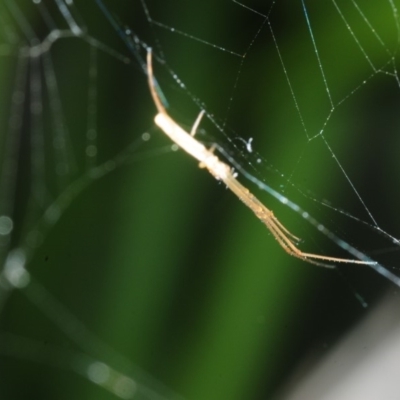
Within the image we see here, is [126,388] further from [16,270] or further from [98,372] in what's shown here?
[16,270]

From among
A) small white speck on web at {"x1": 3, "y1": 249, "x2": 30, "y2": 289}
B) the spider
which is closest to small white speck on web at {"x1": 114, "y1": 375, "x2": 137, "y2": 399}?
small white speck on web at {"x1": 3, "y1": 249, "x2": 30, "y2": 289}

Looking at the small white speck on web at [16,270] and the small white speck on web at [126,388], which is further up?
the small white speck on web at [16,270]

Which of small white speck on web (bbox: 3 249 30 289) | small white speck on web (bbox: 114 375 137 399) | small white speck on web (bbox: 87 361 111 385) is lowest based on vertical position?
small white speck on web (bbox: 114 375 137 399)

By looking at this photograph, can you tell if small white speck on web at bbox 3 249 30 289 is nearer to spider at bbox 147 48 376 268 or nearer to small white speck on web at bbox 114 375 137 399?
small white speck on web at bbox 114 375 137 399

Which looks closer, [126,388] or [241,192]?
[241,192]

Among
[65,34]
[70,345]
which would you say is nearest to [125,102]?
[65,34]

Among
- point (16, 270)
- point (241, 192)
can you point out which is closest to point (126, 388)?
point (16, 270)

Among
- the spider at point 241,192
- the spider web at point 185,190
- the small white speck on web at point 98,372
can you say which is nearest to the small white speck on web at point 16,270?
the spider web at point 185,190

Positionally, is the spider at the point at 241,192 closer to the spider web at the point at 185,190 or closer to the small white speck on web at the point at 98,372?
the spider web at the point at 185,190
